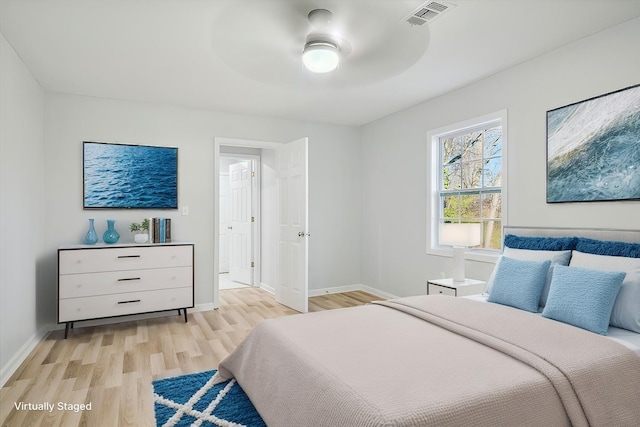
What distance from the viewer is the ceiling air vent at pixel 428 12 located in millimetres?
2295

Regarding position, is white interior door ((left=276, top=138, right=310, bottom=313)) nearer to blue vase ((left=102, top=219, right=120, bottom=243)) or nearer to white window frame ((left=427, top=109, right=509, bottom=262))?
white window frame ((left=427, top=109, right=509, bottom=262))

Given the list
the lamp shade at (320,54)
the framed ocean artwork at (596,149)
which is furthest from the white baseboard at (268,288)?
the framed ocean artwork at (596,149)

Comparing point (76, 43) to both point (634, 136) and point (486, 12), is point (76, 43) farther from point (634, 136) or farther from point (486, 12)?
point (634, 136)

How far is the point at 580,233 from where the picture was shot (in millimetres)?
2713

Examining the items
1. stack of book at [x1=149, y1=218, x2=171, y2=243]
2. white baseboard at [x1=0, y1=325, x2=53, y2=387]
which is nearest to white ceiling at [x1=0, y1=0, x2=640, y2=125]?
stack of book at [x1=149, y1=218, x2=171, y2=243]

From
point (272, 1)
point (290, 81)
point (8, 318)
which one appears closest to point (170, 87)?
point (290, 81)

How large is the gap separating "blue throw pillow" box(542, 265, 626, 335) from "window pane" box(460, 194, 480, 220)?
160cm

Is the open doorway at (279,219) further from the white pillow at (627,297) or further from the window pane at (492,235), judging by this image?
the white pillow at (627,297)

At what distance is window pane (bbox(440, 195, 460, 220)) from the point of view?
409 cm

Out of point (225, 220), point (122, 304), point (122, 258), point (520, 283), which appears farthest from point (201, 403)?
point (225, 220)

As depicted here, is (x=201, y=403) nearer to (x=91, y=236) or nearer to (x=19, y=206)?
(x=19, y=206)

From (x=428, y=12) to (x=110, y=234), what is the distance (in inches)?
142

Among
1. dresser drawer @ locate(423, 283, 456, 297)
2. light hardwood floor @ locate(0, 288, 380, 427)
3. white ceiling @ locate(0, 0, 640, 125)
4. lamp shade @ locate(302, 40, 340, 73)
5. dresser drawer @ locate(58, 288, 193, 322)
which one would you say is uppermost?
white ceiling @ locate(0, 0, 640, 125)

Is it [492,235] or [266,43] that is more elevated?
[266,43]
